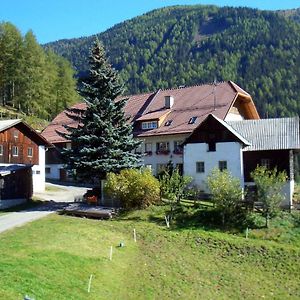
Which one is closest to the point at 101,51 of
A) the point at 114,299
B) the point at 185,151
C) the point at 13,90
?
the point at 185,151

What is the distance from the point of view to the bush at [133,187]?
3791cm

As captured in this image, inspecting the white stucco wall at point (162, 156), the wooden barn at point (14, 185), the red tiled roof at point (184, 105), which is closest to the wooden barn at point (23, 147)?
the wooden barn at point (14, 185)

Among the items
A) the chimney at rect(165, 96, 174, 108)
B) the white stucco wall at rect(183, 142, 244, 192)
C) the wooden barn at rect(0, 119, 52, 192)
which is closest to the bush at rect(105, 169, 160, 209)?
the white stucco wall at rect(183, 142, 244, 192)

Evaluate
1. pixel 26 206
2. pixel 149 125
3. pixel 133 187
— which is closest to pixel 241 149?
pixel 133 187

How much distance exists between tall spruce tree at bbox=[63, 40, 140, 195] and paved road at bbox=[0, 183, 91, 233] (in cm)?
396

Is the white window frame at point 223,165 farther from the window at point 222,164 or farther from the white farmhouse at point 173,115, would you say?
the white farmhouse at point 173,115

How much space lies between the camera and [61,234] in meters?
31.0

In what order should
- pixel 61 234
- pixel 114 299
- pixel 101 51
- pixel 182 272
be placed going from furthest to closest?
1. pixel 101 51
2. pixel 61 234
3. pixel 182 272
4. pixel 114 299

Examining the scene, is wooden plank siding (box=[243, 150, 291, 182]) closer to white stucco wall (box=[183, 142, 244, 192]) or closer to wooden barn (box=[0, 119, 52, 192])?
white stucco wall (box=[183, 142, 244, 192])

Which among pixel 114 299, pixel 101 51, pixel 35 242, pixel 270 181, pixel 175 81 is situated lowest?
pixel 114 299

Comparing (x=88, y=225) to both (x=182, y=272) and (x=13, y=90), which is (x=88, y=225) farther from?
(x=13, y=90)

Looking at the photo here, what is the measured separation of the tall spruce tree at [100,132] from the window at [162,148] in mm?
13012

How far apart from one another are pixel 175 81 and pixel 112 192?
522 ft

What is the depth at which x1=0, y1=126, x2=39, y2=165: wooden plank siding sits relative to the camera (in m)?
47.4
